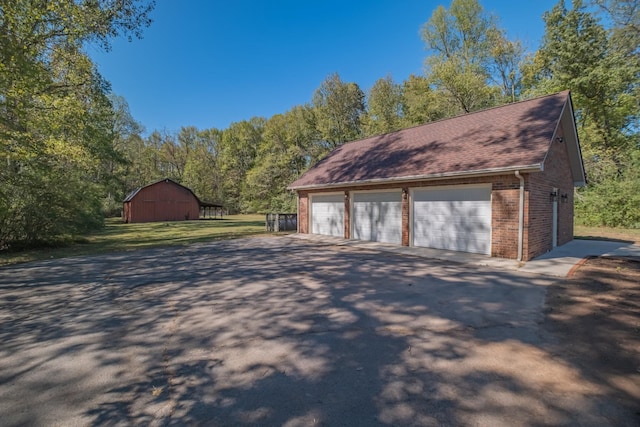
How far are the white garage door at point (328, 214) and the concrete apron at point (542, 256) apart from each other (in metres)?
2.42

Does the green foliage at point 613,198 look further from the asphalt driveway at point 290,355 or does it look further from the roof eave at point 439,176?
the asphalt driveway at point 290,355

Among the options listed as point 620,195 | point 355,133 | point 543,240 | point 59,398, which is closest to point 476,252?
point 543,240

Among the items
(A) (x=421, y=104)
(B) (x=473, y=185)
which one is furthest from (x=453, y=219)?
(A) (x=421, y=104)

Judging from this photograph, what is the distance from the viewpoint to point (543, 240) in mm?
9367

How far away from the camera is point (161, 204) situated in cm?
3144

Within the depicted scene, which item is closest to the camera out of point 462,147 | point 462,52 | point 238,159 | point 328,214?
point 462,147

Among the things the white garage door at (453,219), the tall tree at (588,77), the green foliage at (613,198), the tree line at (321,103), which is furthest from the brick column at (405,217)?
the tall tree at (588,77)

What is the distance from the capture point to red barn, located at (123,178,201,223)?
29.6 meters

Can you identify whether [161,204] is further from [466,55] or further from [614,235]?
[614,235]

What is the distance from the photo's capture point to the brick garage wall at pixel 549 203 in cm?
862

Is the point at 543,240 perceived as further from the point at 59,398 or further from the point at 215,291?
the point at 59,398

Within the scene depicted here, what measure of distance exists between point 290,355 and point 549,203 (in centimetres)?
1023

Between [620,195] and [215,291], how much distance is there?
22112 millimetres

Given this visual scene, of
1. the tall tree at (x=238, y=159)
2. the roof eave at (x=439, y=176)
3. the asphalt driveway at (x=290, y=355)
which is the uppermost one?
the tall tree at (x=238, y=159)
